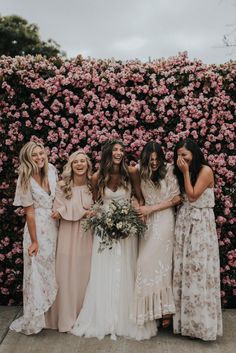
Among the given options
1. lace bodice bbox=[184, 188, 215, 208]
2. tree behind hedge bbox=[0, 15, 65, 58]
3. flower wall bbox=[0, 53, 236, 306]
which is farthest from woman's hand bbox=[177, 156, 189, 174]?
tree behind hedge bbox=[0, 15, 65, 58]

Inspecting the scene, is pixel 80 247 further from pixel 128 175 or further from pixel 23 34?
pixel 23 34

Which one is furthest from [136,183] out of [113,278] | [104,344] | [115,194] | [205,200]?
[104,344]

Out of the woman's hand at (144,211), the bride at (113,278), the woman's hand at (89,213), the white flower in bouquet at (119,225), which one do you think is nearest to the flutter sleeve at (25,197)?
the woman's hand at (89,213)

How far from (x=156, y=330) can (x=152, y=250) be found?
905 mm

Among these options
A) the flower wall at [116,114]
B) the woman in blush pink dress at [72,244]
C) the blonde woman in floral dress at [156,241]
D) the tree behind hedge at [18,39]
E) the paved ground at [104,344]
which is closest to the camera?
the paved ground at [104,344]

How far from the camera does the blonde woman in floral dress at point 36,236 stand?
17.0ft

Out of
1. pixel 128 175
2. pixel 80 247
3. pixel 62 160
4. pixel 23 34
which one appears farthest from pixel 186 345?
pixel 23 34

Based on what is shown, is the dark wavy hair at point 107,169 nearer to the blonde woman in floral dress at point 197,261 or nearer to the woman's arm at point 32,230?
the blonde woman in floral dress at point 197,261

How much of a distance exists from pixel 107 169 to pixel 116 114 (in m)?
Answer: 1.25

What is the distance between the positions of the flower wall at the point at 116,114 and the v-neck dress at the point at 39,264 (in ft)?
3.40

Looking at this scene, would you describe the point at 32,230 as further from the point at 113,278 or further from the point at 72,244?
the point at 113,278

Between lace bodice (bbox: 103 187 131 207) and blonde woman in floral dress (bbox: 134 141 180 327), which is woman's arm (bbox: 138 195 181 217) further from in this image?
lace bodice (bbox: 103 187 131 207)

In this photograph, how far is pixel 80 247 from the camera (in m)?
5.45

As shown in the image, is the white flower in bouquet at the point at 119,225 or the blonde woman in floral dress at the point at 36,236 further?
the blonde woman in floral dress at the point at 36,236
